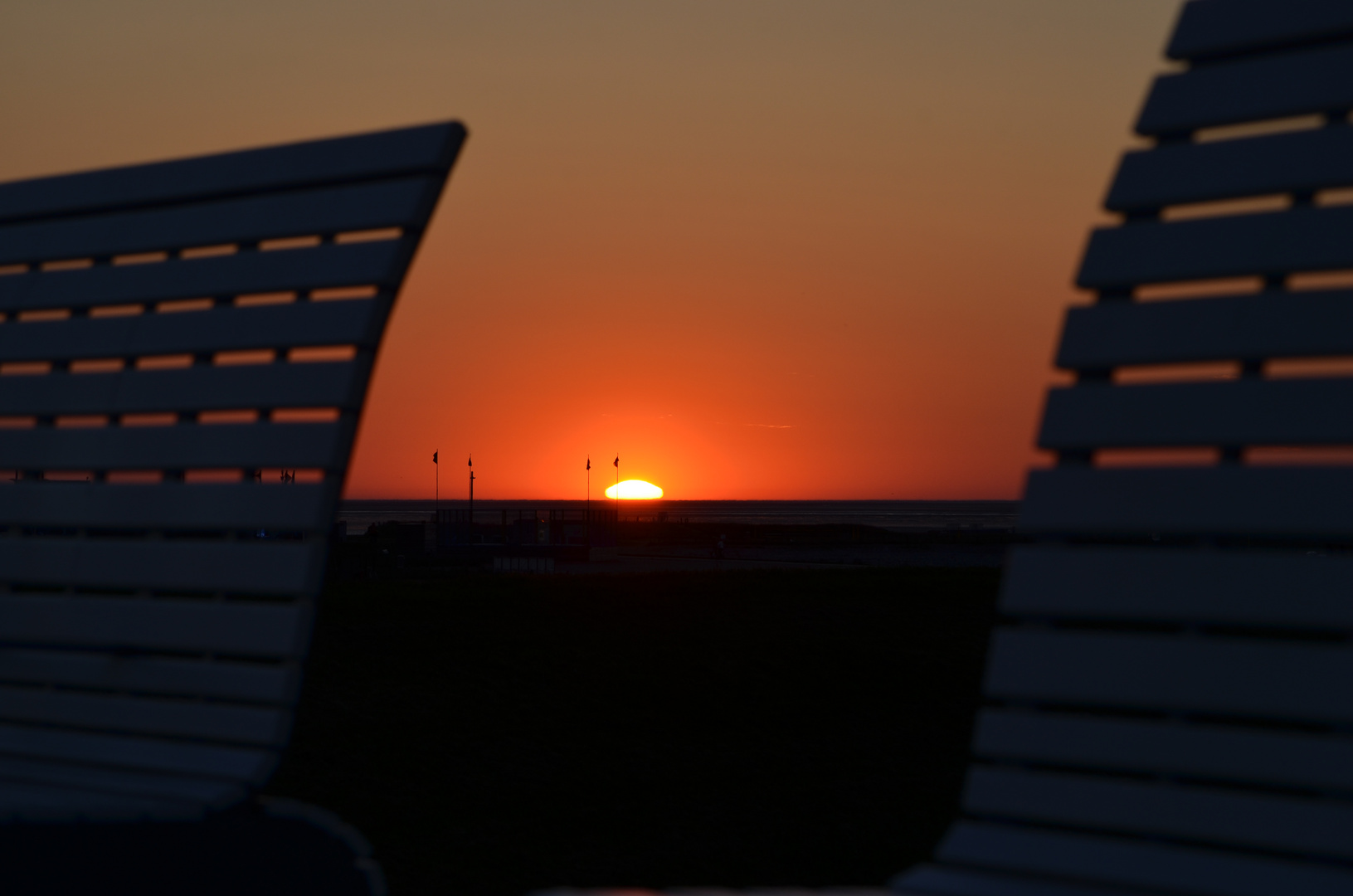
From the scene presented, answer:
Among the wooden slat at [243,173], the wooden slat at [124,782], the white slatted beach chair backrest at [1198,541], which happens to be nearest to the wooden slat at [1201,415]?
the white slatted beach chair backrest at [1198,541]

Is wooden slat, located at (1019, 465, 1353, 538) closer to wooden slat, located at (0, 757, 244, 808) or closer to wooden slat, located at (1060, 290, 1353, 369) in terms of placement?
wooden slat, located at (1060, 290, 1353, 369)

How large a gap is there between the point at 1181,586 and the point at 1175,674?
164 millimetres

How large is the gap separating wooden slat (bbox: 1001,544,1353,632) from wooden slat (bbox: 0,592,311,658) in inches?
76.1

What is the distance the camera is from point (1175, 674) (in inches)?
93.7

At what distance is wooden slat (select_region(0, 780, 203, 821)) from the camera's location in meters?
3.44

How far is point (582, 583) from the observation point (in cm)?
2111

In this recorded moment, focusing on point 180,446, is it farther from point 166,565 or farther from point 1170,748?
point 1170,748

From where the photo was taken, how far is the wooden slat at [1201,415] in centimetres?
229

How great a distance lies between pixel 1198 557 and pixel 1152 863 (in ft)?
1.94

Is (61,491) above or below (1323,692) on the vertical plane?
above

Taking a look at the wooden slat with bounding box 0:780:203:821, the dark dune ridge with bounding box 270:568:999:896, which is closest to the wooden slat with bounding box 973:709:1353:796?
the wooden slat with bounding box 0:780:203:821

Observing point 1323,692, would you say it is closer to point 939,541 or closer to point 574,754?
point 574,754

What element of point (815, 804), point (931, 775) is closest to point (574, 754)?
point (815, 804)

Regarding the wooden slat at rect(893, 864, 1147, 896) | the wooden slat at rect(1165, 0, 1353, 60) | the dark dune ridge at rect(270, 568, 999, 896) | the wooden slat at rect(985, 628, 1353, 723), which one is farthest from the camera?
the dark dune ridge at rect(270, 568, 999, 896)
